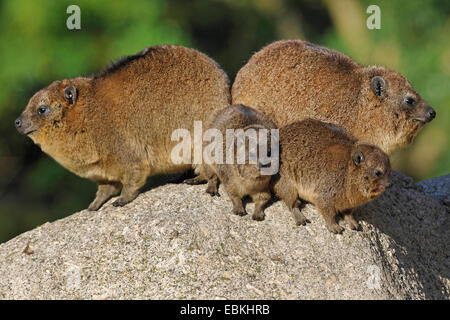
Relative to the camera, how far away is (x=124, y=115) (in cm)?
870

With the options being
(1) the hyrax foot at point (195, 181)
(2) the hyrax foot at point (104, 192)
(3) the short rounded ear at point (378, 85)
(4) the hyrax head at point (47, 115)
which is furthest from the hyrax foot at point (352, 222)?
(4) the hyrax head at point (47, 115)

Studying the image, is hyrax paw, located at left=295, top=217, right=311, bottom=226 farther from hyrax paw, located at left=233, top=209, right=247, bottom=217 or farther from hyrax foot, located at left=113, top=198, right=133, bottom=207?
hyrax foot, located at left=113, top=198, right=133, bottom=207

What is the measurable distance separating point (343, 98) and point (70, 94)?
3150 millimetres

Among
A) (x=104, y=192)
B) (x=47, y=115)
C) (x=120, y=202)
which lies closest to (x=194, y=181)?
(x=120, y=202)

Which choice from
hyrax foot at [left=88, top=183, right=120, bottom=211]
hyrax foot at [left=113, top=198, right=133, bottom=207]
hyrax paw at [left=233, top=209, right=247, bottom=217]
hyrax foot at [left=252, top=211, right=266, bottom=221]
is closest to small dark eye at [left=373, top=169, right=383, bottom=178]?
hyrax foot at [left=252, top=211, right=266, bottom=221]

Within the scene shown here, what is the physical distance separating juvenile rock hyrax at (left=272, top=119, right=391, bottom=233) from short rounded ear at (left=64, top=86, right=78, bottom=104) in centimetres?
240

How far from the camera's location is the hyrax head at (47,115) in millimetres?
8547

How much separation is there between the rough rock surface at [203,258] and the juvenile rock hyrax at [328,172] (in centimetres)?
22

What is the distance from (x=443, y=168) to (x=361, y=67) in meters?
7.35

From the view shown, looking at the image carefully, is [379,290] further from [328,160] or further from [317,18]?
[317,18]

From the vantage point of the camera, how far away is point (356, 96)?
8.85 m

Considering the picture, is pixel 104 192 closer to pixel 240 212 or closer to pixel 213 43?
pixel 240 212

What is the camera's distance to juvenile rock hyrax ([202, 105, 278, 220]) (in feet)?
26.3
